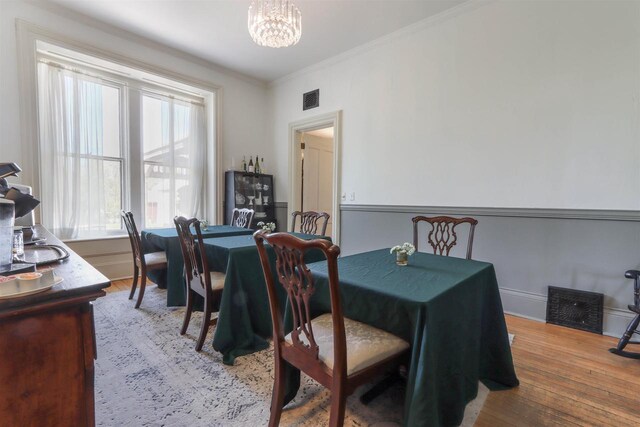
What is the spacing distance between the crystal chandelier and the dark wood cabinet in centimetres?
242

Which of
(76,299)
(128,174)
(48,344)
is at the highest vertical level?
(128,174)

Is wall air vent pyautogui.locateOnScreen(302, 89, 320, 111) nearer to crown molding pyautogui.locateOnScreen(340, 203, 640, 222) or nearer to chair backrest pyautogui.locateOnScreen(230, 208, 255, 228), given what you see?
crown molding pyautogui.locateOnScreen(340, 203, 640, 222)

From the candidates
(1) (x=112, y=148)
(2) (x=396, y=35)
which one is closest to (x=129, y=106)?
(1) (x=112, y=148)

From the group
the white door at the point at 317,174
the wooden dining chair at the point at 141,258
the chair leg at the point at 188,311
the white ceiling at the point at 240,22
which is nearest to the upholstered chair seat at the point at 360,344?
the chair leg at the point at 188,311

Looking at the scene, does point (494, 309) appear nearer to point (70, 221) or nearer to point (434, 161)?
point (434, 161)

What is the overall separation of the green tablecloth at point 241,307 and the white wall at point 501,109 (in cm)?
212

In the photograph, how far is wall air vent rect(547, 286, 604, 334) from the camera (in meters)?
2.46

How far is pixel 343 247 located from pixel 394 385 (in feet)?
8.29

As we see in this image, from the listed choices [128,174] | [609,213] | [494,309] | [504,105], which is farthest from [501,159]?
[128,174]

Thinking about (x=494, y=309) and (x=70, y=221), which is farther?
(x=70, y=221)

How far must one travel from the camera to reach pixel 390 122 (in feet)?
12.1

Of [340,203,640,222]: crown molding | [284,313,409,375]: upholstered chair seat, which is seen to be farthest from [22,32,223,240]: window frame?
[284,313,409,375]: upholstered chair seat

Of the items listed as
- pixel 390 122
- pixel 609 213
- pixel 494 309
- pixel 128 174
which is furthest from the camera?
pixel 128 174

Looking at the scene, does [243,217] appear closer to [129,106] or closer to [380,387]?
[129,106]
